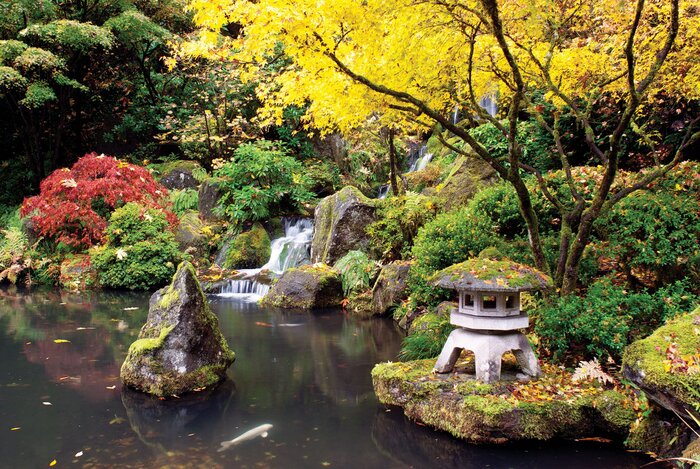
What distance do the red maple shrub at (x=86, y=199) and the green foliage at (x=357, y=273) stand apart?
5977 mm

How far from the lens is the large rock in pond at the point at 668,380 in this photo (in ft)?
13.1

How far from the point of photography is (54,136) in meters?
19.6

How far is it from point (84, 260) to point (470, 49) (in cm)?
1208

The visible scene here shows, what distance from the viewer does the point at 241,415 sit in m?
5.76

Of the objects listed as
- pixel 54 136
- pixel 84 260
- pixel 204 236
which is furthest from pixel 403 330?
pixel 54 136

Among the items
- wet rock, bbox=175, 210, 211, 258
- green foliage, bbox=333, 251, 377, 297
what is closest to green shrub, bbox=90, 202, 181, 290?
wet rock, bbox=175, 210, 211, 258

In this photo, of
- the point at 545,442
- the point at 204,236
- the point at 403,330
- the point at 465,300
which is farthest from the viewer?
the point at 204,236

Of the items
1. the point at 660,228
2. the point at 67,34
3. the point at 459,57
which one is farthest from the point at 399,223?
the point at 67,34

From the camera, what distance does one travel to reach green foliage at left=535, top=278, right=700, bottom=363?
5.53 meters

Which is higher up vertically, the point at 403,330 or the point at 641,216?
the point at 641,216

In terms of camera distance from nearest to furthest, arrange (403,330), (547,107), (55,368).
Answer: (55,368), (403,330), (547,107)

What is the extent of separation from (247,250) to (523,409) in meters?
10.6

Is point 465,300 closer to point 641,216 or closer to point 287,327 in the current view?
point 641,216

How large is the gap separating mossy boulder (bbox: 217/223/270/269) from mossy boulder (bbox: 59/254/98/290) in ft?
10.9
